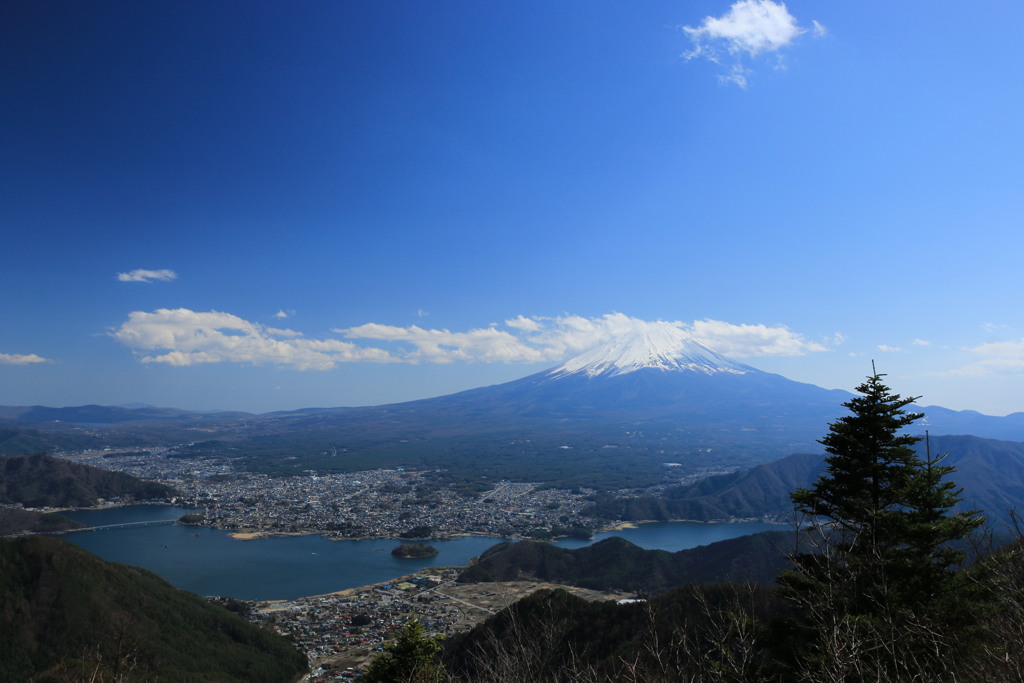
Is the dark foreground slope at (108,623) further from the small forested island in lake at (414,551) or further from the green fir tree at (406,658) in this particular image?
the small forested island in lake at (414,551)

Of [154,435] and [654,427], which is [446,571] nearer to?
[654,427]

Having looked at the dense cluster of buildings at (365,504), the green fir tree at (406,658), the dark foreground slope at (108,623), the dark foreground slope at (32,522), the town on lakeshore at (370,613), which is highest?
the green fir tree at (406,658)

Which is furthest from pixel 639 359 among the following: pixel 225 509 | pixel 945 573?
pixel 945 573

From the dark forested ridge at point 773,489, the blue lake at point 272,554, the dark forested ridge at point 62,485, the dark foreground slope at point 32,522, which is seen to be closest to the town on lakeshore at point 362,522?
the blue lake at point 272,554

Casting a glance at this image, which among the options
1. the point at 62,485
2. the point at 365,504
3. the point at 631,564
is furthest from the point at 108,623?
the point at 62,485

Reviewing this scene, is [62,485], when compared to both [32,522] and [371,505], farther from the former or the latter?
[371,505]

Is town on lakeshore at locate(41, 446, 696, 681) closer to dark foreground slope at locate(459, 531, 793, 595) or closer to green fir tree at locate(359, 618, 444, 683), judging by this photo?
green fir tree at locate(359, 618, 444, 683)
